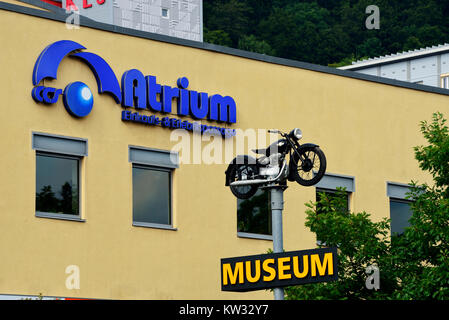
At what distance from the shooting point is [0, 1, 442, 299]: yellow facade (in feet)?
100

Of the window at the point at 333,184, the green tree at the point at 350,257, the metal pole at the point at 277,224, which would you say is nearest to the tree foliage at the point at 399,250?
Answer: the green tree at the point at 350,257

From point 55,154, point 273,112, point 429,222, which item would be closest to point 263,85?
point 273,112

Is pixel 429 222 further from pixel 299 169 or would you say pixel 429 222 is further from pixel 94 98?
pixel 94 98

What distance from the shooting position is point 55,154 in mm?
31641

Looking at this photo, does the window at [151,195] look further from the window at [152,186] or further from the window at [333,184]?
the window at [333,184]

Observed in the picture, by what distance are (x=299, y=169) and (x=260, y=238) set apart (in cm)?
1194

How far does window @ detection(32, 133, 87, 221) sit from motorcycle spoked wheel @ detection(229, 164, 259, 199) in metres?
8.05

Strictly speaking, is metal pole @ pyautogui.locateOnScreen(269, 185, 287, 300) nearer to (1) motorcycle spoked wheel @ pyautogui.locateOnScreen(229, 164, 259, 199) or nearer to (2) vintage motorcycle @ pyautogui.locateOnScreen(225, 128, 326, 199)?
(2) vintage motorcycle @ pyautogui.locateOnScreen(225, 128, 326, 199)

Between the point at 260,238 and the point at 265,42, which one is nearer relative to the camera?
the point at 260,238

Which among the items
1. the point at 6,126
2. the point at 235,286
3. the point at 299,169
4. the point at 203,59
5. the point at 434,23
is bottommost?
the point at 235,286

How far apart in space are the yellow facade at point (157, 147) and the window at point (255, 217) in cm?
35

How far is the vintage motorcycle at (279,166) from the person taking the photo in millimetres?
22625

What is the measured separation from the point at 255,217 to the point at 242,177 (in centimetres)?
1195

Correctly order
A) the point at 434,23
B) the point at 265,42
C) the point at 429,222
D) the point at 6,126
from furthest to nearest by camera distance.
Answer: the point at 265,42, the point at 434,23, the point at 6,126, the point at 429,222
